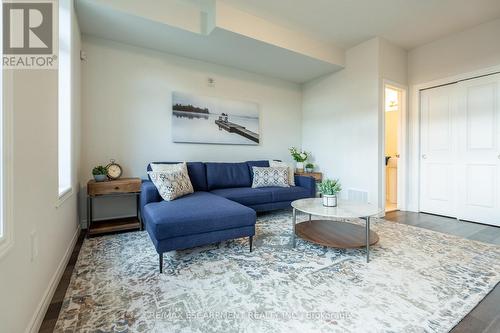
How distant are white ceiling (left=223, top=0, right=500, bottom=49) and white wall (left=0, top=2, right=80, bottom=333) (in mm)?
2407

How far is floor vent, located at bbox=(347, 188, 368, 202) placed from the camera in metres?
3.78

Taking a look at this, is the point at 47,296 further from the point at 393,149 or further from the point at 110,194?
the point at 393,149

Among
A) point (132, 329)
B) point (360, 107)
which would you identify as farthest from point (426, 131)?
point (132, 329)

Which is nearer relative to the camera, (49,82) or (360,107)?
(49,82)

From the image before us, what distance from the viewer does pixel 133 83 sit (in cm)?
333

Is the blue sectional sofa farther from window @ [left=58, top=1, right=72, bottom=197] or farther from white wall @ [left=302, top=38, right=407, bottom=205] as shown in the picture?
white wall @ [left=302, top=38, right=407, bottom=205]

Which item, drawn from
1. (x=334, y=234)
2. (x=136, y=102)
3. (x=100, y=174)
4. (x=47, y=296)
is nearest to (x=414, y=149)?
(x=334, y=234)

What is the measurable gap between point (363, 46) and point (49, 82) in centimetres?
417

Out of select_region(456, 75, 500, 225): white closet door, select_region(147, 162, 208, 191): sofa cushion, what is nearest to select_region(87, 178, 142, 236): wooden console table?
select_region(147, 162, 208, 191): sofa cushion

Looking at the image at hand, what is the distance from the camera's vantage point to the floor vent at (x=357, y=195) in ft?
12.4

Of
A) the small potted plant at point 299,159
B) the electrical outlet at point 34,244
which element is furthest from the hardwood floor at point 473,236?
the electrical outlet at point 34,244

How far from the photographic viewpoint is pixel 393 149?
17.3 ft

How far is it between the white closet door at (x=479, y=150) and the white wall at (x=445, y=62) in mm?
232

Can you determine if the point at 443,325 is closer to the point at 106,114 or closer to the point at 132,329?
the point at 132,329
